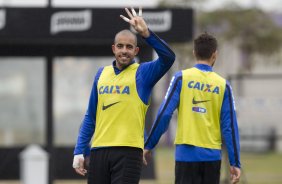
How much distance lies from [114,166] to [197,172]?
2.60ft

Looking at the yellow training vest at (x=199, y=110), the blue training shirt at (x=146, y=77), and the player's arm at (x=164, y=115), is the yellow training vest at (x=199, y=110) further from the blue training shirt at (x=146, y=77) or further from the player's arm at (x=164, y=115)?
the blue training shirt at (x=146, y=77)

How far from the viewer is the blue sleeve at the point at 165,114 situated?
8.07 meters

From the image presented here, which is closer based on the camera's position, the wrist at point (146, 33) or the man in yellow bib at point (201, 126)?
the wrist at point (146, 33)

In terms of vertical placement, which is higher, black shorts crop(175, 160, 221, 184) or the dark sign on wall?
the dark sign on wall

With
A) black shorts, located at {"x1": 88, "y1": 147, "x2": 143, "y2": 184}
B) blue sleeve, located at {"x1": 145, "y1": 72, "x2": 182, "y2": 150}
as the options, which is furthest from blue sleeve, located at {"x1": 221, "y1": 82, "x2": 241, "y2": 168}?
black shorts, located at {"x1": 88, "y1": 147, "x2": 143, "y2": 184}

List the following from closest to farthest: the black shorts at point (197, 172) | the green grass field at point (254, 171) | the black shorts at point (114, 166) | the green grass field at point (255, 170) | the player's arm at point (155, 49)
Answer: the player's arm at point (155, 49)
the black shorts at point (114, 166)
the black shorts at point (197, 172)
the green grass field at point (254, 171)
the green grass field at point (255, 170)

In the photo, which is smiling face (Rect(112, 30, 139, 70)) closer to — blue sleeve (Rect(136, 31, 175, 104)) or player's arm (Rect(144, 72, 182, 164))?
blue sleeve (Rect(136, 31, 175, 104))

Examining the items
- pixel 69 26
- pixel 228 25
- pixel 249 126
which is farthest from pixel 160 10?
pixel 228 25

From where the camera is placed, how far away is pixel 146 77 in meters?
7.88

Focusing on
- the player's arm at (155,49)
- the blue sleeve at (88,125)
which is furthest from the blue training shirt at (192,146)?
the blue sleeve at (88,125)

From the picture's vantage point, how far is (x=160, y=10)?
53.6 feet

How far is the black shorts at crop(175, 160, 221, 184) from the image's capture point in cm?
816

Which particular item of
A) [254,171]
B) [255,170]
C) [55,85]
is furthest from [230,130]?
[255,170]

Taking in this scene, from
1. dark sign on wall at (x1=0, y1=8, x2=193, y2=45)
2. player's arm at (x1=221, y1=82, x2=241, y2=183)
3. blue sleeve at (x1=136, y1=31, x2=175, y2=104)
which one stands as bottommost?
player's arm at (x1=221, y1=82, x2=241, y2=183)
